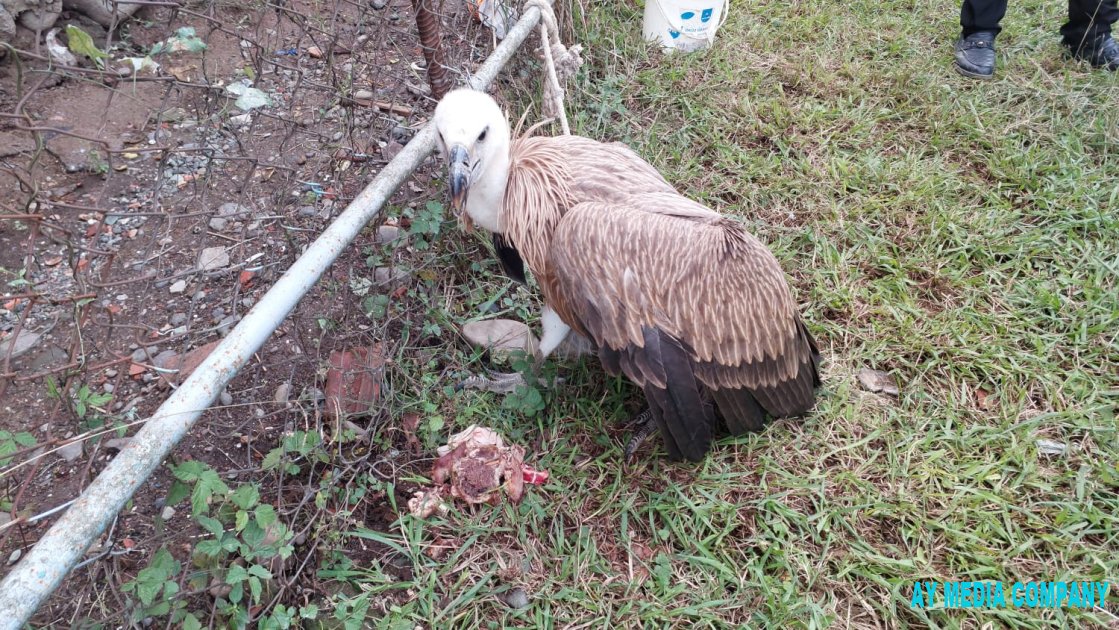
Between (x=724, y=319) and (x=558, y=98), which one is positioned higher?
(x=558, y=98)

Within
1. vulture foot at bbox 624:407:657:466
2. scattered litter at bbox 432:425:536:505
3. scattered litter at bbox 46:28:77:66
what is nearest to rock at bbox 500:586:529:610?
scattered litter at bbox 432:425:536:505

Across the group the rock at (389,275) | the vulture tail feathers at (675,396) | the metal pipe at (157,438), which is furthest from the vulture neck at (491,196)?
the vulture tail feathers at (675,396)

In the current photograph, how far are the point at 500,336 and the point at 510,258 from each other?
0.35 meters

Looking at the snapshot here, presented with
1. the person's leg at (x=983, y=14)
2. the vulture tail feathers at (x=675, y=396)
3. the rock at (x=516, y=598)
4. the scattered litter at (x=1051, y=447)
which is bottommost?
the rock at (x=516, y=598)

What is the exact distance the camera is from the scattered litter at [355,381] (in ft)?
7.63

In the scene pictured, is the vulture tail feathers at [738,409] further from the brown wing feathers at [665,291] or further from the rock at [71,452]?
the rock at [71,452]

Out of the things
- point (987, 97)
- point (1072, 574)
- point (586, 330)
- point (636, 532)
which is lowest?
point (636, 532)

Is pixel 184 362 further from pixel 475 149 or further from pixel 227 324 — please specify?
pixel 475 149

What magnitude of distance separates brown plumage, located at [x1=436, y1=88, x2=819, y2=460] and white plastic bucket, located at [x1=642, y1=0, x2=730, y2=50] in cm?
211

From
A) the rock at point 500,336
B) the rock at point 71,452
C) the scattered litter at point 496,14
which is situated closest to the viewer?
the rock at point 71,452

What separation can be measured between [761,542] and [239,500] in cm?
151

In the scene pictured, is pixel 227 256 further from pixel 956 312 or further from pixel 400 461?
pixel 956 312

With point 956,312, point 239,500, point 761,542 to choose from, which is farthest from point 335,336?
point 956,312

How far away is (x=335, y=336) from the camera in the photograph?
257 cm
